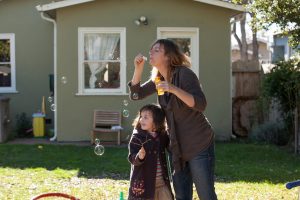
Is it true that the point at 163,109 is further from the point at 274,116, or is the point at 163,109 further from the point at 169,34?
the point at 274,116

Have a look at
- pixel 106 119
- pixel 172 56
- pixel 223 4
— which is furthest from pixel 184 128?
pixel 223 4

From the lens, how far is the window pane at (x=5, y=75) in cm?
1373

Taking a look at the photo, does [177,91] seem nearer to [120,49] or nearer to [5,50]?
[120,49]

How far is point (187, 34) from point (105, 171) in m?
4.77

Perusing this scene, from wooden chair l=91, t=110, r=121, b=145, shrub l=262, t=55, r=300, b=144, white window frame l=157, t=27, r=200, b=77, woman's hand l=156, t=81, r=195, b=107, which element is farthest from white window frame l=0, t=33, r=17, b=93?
woman's hand l=156, t=81, r=195, b=107

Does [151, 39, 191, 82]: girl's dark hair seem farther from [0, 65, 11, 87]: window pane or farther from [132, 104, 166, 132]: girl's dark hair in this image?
[0, 65, 11, 87]: window pane

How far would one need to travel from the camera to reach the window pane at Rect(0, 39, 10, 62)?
13.7 m

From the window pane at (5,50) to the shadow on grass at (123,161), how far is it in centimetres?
342

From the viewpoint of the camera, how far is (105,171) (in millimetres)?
8141

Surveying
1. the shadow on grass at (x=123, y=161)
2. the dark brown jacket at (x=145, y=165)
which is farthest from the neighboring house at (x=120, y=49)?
the dark brown jacket at (x=145, y=165)

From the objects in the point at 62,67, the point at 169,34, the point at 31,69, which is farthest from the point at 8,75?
the point at 169,34

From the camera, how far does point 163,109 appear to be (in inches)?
171

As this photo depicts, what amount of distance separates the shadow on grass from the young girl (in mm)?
3251

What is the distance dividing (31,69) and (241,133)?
566cm
